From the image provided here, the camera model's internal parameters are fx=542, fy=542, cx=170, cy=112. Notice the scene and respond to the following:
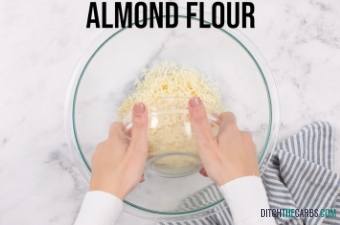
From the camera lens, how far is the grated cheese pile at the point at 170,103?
2.71ft

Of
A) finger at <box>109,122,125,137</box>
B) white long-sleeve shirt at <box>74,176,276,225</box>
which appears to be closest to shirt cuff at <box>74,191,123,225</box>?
white long-sleeve shirt at <box>74,176,276,225</box>

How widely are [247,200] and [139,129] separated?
0.60 ft

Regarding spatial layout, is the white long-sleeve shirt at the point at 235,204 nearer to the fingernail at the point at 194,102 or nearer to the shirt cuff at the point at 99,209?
the shirt cuff at the point at 99,209

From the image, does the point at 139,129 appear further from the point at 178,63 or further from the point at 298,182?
the point at 298,182

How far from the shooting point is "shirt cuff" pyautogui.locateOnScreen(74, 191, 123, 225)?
0.75m

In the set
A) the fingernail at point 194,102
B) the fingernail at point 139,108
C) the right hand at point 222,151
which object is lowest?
the right hand at point 222,151

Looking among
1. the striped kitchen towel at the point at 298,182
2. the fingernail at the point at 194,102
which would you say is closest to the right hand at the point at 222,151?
the fingernail at the point at 194,102

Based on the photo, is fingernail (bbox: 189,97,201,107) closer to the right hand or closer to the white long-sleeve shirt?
the right hand

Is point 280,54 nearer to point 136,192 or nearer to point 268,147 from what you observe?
point 268,147

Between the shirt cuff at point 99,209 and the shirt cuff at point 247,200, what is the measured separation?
16cm

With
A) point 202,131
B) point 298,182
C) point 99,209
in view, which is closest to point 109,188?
point 99,209

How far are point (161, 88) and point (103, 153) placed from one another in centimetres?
14

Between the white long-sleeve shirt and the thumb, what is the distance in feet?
0.21

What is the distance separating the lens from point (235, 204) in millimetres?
754
